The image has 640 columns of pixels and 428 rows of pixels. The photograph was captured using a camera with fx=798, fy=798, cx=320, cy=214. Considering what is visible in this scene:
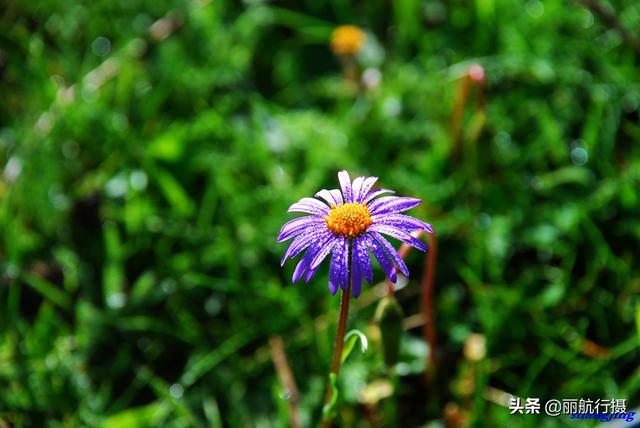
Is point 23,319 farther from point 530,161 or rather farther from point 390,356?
point 530,161

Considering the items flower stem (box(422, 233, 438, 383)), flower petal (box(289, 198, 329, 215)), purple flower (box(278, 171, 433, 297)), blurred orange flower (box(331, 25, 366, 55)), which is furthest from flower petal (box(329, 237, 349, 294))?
blurred orange flower (box(331, 25, 366, 55))

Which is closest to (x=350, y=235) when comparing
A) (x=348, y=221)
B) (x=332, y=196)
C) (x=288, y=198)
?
(x=348, y=221)

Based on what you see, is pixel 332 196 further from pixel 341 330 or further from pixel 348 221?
pixel 341 330

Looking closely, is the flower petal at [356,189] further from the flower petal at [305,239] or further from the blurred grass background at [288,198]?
the blurred grass background at [288,198]

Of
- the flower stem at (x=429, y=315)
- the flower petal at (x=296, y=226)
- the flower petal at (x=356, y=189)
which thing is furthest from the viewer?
the flower stem at (x=429, y=315)

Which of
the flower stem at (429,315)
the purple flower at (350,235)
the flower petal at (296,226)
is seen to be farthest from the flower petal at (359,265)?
the flower stem at (429,315)

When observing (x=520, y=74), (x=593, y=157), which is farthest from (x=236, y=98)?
(x=593, y=157)

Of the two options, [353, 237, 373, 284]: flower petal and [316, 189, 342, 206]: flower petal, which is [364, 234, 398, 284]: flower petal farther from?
[316, 189, 342, 206]: flower petal
